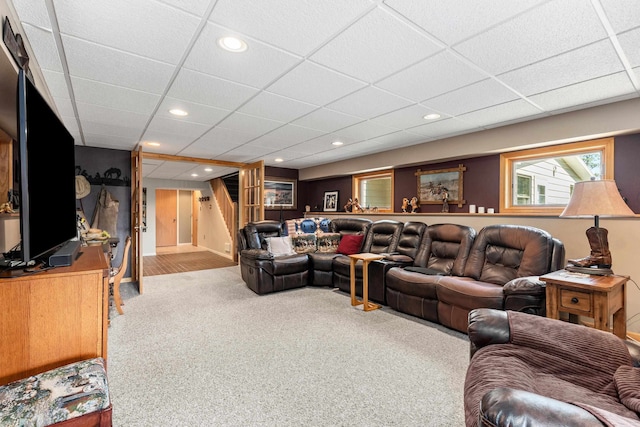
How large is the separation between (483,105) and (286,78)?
Result: 2.00 metres

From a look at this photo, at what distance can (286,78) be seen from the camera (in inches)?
93.5

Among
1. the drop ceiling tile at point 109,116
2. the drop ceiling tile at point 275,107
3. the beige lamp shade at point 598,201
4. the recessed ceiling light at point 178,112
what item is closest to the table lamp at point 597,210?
the beige lamp shade at point 598,201

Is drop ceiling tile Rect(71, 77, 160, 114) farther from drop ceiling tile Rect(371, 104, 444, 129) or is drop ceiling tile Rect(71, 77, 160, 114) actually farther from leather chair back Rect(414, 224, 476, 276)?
leather chair back Rect(414, 224, 476, 276)

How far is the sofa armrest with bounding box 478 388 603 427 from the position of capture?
803 millimetres

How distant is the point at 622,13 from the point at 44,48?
3.39 m

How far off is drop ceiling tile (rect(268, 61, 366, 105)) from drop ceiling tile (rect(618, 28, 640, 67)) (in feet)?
5.37

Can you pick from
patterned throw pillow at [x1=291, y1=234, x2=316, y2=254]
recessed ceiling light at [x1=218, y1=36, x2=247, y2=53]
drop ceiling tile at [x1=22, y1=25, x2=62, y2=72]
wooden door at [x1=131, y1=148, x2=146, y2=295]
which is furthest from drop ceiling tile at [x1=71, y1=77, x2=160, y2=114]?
patterned throw pillow at [x1=291, y1=234, x2=316, y2=254]

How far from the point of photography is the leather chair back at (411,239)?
14.1 feet

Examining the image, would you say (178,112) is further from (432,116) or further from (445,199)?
(445,199)

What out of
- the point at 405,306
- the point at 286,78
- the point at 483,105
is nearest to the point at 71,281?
the point at 286,78

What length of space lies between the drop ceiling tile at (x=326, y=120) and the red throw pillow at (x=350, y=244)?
2042 mm

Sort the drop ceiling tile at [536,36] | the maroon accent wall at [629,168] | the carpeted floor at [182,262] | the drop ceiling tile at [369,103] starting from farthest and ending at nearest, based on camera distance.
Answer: the carpeted floor at [182,262] → the maroon accent wall at [629,168] → the drop ceiling tile at [369,103] → the drop ceiling tile at [536,36]

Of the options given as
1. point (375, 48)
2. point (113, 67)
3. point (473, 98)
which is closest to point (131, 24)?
point (113, 67)

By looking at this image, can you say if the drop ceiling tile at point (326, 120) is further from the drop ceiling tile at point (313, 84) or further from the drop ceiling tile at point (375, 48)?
the drop ceiling tile at point (375, 48)
